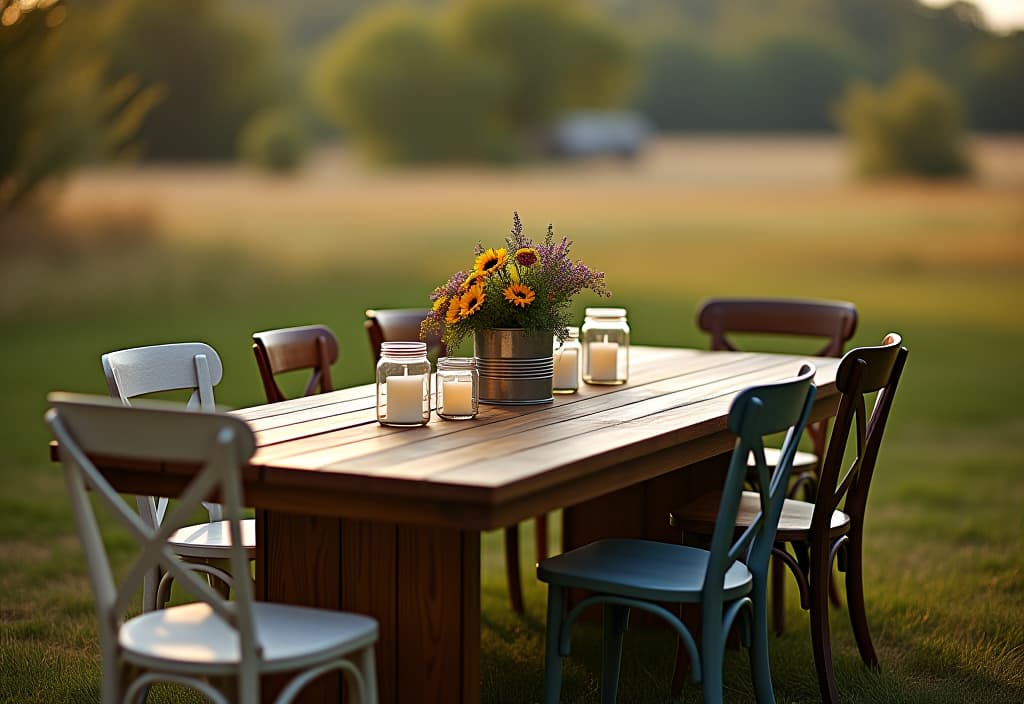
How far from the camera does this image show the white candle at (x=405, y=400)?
2865 millimetres

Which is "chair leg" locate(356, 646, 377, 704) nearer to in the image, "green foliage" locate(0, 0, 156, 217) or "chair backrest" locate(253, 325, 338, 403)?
"chair backrest" locate(253, 325, 338, 403)

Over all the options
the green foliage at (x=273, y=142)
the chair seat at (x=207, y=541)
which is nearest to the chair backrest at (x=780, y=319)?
the chair seat at (x=207, y=541)

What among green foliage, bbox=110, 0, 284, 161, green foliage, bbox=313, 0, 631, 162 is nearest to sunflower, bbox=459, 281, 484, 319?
green foliage, bbox=110, 0, 284, 161

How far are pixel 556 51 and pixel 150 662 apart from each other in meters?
11.3

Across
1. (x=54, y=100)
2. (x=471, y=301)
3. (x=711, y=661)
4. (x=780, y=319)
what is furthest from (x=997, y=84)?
(x=711, y=661)

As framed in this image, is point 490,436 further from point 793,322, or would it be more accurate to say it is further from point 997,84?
point 997,84

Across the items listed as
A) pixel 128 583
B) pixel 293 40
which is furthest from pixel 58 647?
pixel 293 40

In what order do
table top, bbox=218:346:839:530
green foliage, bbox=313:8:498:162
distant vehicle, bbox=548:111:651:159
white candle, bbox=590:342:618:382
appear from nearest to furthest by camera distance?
table top, bbox=218:346:839:530 < white candle, bbox=590:342:618:382 < distant vehicle, bbox=548:111:651:159 < green foliage, bbox=313:8:498:162

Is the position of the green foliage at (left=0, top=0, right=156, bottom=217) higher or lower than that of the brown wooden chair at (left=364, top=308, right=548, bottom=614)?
higher

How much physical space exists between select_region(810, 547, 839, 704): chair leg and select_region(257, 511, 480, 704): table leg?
978 millimetres

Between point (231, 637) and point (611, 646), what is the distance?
3.03ft

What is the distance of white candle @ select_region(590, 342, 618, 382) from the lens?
3.53 metres

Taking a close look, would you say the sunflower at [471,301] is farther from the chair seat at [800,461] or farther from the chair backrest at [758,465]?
the chair seat at [800,461]

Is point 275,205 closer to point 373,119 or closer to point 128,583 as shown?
point 373,119
